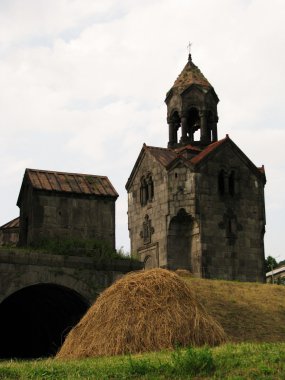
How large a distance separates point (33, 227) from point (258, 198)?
22535mm

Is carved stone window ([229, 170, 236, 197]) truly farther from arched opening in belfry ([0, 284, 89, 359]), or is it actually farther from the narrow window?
arched opening in belfry ([0, 284, 89, 359])

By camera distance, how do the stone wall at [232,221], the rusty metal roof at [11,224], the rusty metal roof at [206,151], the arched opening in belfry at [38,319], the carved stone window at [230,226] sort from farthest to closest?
1. the rusty metal roof at [11,224]
2. the rusty metal roof at [206,151]
3. the carved stone window at [230,226]
4. the stone wall at [232,221]
5. the arched opening in belfry at [38,319]

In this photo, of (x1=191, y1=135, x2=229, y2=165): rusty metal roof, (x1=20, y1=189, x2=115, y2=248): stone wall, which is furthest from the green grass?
(x1=191, y1=135, x2=229, y2=165): rusty metal roof

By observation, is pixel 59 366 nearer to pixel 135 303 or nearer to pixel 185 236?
pixel 135 303

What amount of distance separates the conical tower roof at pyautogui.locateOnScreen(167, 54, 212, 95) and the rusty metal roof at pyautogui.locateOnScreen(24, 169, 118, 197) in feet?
68.0

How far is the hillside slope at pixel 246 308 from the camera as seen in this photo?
84.2 ft

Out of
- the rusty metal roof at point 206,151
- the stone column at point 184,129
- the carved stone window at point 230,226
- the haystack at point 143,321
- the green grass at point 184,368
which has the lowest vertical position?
the green grass at point 184,368

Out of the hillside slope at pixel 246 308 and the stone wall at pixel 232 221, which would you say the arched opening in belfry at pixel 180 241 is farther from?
the hillside slope at pixel 246 308

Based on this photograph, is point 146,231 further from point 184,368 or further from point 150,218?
point 184,368

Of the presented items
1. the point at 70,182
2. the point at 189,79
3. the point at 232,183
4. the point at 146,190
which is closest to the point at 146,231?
the point at 146,190

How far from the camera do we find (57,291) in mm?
22266

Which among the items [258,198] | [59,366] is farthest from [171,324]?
[258,198]

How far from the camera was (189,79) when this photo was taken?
148 feet

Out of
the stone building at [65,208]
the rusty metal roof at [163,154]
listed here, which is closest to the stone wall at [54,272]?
the stone building at [65,208]
